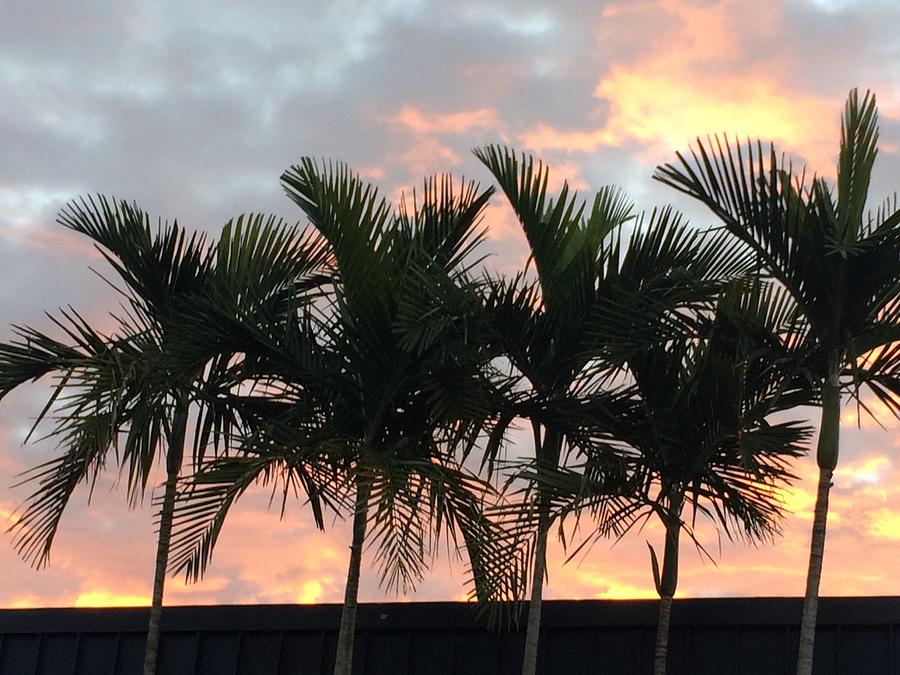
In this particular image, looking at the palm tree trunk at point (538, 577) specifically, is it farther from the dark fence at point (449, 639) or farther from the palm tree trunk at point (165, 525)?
the palm tree trunk at point (165, 525)

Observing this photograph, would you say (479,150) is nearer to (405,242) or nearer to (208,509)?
(405,242)

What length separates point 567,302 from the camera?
11461 millimetres

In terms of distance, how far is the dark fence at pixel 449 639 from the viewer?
11.2 m

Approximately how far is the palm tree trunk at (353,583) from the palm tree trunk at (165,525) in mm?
1675

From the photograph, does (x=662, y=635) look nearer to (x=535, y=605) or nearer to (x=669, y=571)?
(x=669, y=571)

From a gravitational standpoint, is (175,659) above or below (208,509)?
below

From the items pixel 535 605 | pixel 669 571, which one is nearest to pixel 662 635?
pixel 669 571

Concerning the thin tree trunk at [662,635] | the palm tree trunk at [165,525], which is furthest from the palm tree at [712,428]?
the palm tree trunk at [165,525]

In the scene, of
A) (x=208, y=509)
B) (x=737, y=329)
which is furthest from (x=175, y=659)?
(x=737, y=329)

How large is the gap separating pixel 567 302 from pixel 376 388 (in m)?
1.81

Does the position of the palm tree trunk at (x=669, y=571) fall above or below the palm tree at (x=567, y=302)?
below

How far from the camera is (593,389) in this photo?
38.2ft

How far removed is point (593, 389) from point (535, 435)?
707 millimetres

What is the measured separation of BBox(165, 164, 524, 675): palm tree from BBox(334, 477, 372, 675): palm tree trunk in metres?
0.01
